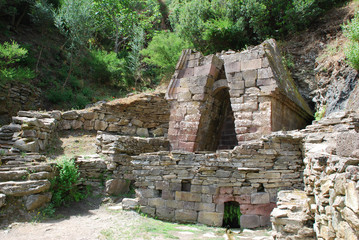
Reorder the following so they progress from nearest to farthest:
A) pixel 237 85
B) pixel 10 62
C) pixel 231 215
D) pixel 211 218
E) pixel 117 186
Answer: pixel 211 218 → pixel 231 215 → pixel 237 85 → pixel 117 186 → pixel 10 62

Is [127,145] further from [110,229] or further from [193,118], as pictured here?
[110,229]

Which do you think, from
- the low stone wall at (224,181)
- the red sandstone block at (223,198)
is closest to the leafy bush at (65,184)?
the low stone wall at (224,181)

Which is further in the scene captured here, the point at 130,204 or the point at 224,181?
the point at 130,204

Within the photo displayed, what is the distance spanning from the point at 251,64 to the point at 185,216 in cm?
480

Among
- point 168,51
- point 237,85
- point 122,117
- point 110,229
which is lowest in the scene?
point 110,229

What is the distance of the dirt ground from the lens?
5480 millimetres

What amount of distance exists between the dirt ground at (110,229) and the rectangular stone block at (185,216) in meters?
0.21

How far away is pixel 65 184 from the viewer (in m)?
7.54

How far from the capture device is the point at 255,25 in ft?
46.1

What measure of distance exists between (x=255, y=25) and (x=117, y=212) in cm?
1184

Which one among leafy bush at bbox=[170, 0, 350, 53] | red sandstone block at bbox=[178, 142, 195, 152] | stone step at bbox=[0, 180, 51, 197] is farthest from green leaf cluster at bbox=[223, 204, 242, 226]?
leafy bush at bbox=[170, 0, 350, 53]

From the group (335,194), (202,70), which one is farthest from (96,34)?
(335,194)

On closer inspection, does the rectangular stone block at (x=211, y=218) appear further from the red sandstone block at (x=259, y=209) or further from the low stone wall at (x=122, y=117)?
the low stone wall at (x=122, y=117)

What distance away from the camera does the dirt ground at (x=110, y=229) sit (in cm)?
548
